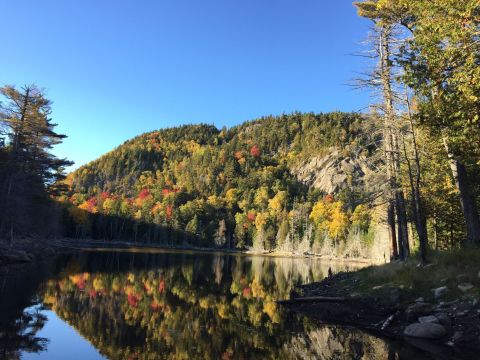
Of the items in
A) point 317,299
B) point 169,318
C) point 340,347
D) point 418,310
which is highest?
point 418,310

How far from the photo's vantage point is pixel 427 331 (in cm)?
1420

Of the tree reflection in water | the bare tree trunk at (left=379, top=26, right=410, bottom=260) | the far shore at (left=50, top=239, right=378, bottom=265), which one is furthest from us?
the far shore at (left=50, top=239, right=378, bottom=265)

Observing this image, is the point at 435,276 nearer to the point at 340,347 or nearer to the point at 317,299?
the point at 317,299

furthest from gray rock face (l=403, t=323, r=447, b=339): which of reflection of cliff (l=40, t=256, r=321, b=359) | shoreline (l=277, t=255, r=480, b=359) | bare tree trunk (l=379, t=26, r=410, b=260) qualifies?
bare tree trunk (l=379, t=26, r=410, b=260)

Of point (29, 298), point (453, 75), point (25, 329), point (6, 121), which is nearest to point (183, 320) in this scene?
point (25, 329)

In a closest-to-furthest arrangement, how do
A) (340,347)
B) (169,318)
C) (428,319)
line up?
(340,347) < (428,319) < (169,318)

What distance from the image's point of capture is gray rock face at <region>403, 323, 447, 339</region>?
1401 cm

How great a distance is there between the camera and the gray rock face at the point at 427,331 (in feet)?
46.0

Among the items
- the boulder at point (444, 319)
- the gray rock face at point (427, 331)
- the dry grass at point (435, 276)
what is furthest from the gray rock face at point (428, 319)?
the dry grass at point (435, 276)

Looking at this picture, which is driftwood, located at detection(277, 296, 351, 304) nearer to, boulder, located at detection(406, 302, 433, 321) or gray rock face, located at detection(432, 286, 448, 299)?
boulder, located at detection(406, 302, 433, 321)

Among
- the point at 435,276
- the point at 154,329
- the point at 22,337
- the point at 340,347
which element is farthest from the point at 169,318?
the point at 435,276

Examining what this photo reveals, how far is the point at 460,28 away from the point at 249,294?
21.5 metres

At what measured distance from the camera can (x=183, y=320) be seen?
17.2 metres

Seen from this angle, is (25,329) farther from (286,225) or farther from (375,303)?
(286,225)
